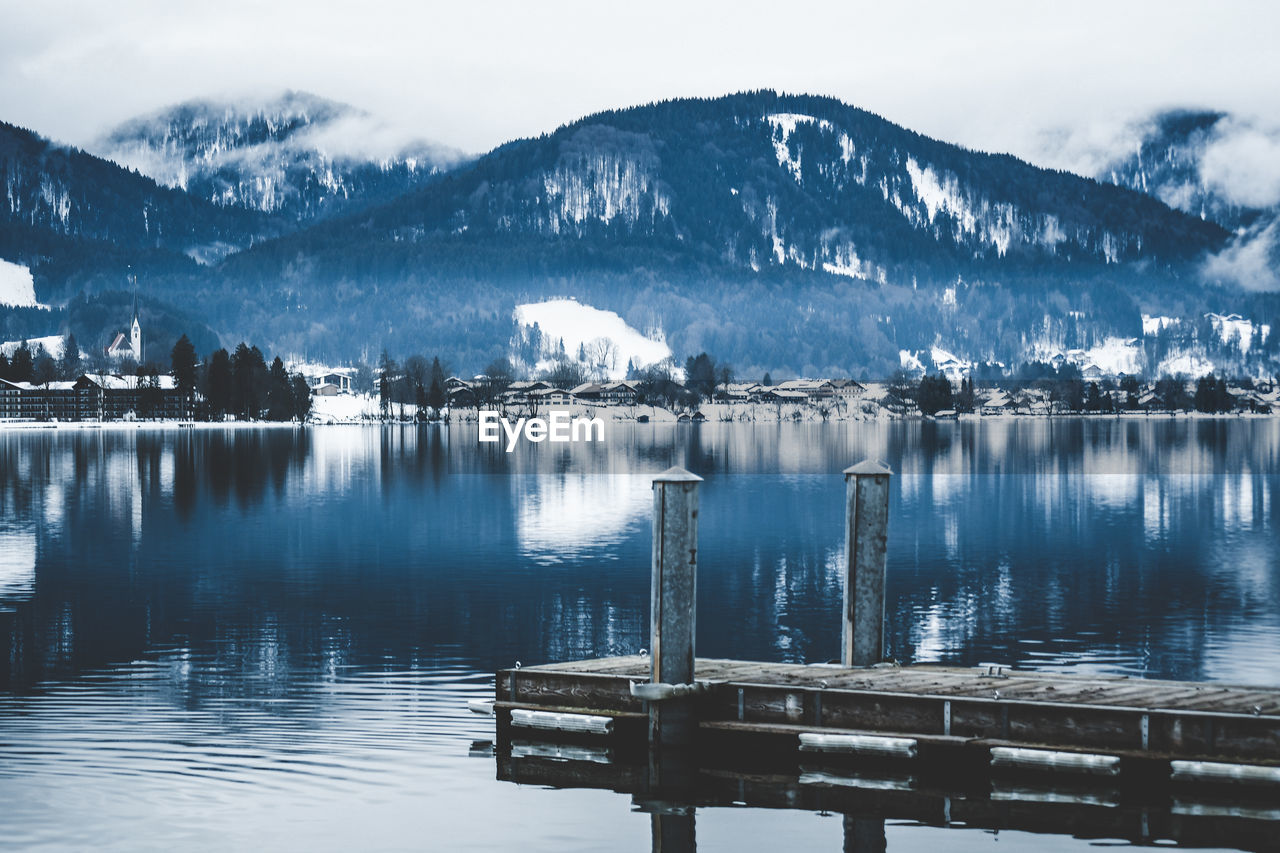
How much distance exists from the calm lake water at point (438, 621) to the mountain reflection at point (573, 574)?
0.81 ft

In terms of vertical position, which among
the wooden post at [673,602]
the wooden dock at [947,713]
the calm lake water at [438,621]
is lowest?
the calm lake water at [438,621]

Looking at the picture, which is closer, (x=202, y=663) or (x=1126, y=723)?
(x=1126, y=723)

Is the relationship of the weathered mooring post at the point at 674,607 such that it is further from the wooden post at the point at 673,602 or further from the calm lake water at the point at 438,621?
the calm lake water at the point at 438,621

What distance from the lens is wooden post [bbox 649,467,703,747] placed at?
32.3 metres

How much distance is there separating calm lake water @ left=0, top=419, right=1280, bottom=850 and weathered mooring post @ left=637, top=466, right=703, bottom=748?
2.13 metres

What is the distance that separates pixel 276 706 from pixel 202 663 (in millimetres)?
7408

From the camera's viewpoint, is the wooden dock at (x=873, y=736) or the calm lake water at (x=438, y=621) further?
the calm lake water at (x=438, y=621)

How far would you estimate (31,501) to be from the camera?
11125 cm

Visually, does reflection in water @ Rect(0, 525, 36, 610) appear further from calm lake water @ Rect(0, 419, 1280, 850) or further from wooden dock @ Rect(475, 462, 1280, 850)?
wooden dock @ Rect(475, 462, 1280, 850)

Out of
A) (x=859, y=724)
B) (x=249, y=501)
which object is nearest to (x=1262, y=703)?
(x=859, y=724)

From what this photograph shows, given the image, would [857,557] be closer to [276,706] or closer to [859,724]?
[859,724]

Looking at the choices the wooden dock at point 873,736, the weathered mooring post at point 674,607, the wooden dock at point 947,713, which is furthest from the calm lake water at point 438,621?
the weathered mooring post at point 674,607

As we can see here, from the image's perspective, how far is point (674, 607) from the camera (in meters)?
32.7

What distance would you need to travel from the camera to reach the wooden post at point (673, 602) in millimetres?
32281
